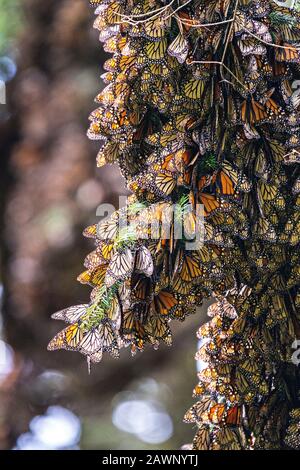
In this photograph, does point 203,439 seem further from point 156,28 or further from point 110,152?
point 156,28

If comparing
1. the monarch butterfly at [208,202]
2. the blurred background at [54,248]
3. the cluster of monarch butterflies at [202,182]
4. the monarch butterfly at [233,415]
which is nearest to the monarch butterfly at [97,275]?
the cluster of monarch butterflies at [202,182]

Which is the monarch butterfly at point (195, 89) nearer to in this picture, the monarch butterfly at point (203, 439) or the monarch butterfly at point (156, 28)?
the monarch butterfly at point (156, 28)

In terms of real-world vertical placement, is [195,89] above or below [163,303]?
above

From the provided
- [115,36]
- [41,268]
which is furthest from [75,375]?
[115,36]

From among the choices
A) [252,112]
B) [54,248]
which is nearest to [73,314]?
[252,112]

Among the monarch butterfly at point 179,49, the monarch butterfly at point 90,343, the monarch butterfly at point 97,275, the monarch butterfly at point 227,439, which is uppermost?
the monarch butterfly at point 179,49

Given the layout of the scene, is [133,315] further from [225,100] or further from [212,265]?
[225,100]
